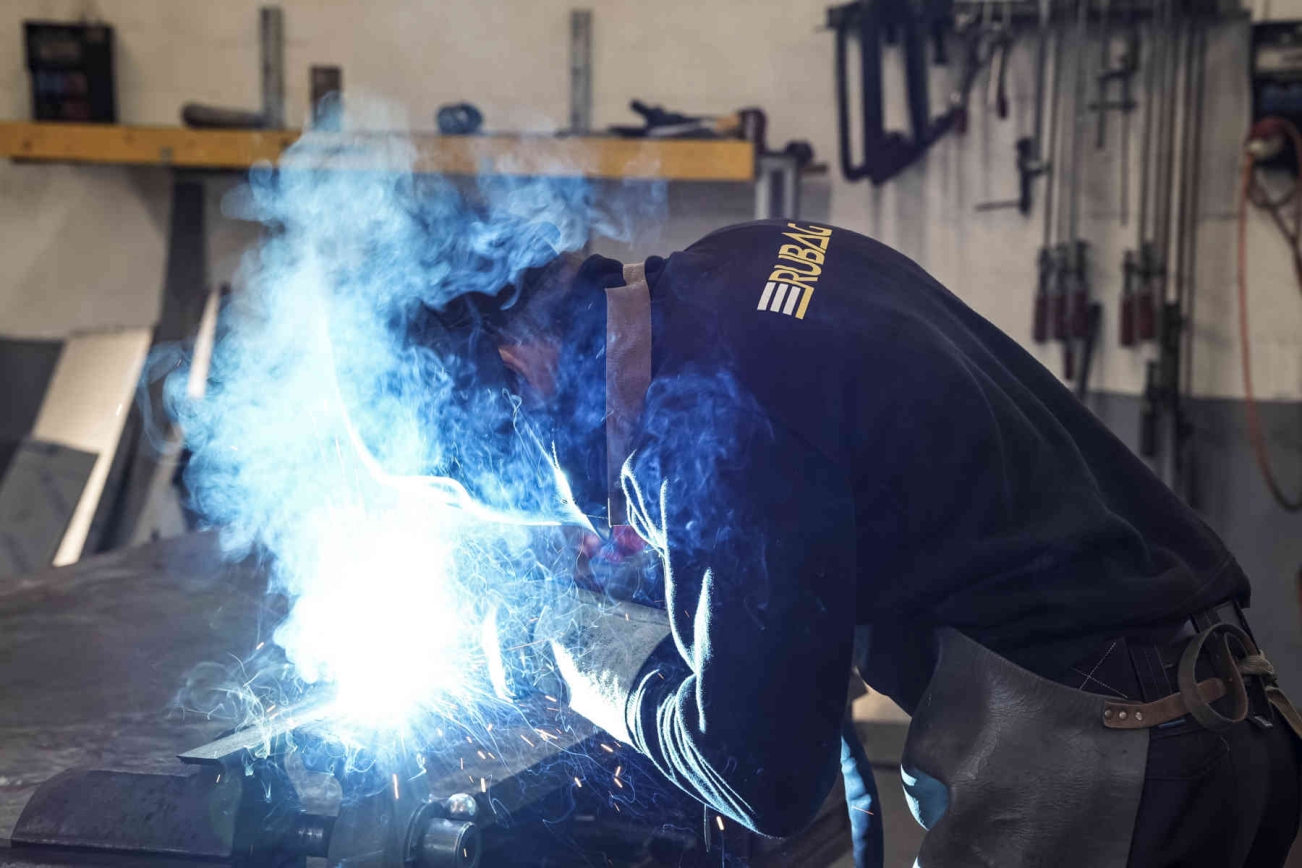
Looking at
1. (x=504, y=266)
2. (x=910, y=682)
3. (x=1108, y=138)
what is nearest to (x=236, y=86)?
(x=1108, y=138)

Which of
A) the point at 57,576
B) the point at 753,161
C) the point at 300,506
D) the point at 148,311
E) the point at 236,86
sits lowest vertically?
the point at 57,576

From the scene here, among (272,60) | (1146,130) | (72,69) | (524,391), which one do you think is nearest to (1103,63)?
(1146,130)

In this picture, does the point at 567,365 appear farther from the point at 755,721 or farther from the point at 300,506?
the point at 300,506

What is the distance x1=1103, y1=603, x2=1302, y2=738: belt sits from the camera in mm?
1139

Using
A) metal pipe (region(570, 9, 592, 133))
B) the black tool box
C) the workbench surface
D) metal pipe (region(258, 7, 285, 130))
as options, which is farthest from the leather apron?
the black tool box

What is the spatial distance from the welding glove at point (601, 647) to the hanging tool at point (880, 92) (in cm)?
296

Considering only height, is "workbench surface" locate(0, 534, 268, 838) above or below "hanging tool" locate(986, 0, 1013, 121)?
below

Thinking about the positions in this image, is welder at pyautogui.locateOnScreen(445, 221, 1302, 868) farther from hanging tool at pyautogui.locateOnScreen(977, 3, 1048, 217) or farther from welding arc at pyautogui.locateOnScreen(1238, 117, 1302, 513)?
hanging tool at pyautogui.locateOnScreen(977, 3, 1048, 217)

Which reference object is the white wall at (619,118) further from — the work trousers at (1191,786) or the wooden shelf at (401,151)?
the work trousers at (1191,786)

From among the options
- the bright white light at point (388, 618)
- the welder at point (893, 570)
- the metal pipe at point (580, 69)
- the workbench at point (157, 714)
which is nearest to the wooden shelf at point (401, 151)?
the metal pipe at point (580, 69)

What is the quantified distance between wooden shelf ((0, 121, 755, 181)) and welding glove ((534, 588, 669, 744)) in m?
2.36

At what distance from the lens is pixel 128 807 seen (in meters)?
1.29

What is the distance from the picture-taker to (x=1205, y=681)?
116 centimetres

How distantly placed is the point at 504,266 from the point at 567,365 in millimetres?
158
